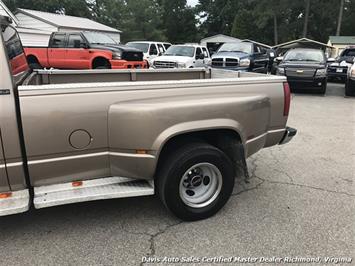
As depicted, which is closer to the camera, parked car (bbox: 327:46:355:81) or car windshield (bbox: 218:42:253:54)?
car windshield (bbox: 218:42:253:54)

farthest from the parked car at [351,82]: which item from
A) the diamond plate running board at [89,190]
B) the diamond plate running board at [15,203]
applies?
the diamond plate running board at [15,203]

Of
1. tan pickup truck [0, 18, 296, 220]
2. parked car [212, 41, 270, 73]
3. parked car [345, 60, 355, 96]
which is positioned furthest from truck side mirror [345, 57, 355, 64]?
tan pickup truck [0, 18, 296, 220]

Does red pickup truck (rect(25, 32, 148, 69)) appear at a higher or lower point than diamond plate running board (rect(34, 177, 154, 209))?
higher

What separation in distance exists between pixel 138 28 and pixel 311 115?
117 feet

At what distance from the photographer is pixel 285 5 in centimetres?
4888

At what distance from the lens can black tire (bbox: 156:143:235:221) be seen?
311 cm

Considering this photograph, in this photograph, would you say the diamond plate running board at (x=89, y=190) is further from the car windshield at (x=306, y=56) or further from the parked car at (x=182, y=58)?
the parked car at (x=182, y=58)

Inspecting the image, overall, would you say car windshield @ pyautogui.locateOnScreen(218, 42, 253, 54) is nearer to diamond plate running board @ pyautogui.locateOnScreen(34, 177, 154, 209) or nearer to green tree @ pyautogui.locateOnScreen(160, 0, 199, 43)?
diamond plate running board @ pyautogui.locateOnScreen(34, 177, 154, 209)

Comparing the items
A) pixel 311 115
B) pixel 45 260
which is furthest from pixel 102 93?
pixel 311 115

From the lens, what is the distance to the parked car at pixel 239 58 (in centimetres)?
1430

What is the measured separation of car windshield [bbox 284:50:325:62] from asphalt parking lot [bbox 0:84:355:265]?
948 centimetres

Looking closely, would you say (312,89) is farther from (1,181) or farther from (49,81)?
(1,181)

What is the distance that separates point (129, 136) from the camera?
2.88 metres

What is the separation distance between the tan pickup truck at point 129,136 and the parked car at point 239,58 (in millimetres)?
10994
